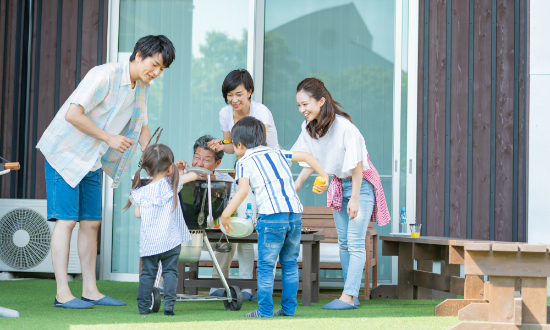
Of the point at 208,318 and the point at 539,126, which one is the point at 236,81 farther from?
the point at 539,126

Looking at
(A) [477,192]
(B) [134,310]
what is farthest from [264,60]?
(B) [134,310]

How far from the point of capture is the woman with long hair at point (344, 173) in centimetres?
315

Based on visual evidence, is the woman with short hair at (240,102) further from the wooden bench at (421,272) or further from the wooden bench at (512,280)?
the wooden bench at (512,280)

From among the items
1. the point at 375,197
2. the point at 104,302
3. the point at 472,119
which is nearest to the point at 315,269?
the point at 375,197

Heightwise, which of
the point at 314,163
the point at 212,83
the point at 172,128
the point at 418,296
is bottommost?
the point at 418,296

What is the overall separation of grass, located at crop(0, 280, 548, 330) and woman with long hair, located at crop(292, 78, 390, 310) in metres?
0.27

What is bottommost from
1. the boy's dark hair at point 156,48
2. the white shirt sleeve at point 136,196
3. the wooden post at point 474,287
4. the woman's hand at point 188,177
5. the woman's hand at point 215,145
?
the wooden post at point 474,287

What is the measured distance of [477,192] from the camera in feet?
15.8

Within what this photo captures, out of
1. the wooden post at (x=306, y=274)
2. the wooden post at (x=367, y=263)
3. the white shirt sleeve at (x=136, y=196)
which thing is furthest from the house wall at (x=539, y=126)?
the white shirt sleeve at (x=136, y=196)

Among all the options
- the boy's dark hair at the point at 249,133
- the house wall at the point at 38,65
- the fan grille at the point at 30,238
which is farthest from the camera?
the house wall at the point at 38,65

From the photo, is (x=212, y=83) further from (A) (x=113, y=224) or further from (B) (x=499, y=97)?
(B) (x=499, y=97)

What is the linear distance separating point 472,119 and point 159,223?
3.09m

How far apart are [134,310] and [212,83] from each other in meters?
2.61

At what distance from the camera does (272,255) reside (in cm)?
273
